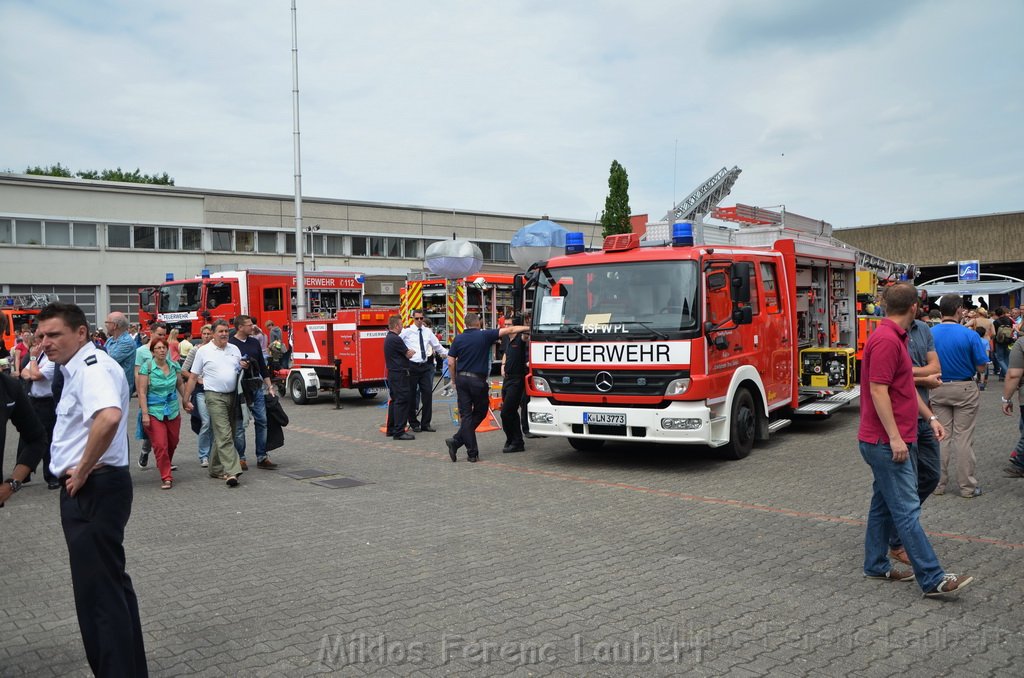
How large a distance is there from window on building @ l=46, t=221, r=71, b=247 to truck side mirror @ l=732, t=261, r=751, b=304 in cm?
3638

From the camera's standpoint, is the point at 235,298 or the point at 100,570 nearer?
the point at 100,570

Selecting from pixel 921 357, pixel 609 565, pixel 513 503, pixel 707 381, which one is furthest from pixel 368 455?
pixel 921 357

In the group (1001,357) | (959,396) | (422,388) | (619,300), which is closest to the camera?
(959,396)

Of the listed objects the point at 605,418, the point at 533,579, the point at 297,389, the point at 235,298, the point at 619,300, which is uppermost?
the point at 235,298

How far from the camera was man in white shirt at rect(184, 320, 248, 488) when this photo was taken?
912cm

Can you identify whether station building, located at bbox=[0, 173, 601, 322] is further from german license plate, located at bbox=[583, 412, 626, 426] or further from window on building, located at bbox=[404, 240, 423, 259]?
german license plate, located at bbox=[583, 412, 626, 426]

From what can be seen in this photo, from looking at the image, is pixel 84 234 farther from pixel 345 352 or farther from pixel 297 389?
pixel 345 352

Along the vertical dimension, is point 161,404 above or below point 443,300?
below

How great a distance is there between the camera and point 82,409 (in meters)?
3.73

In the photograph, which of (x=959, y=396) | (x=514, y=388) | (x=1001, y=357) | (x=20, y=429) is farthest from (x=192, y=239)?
(x=20, y=429)

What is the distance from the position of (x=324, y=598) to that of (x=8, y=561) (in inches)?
113

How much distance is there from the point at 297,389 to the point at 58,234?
25.6m

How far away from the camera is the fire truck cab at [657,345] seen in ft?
29.9

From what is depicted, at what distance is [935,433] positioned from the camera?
217 inches
